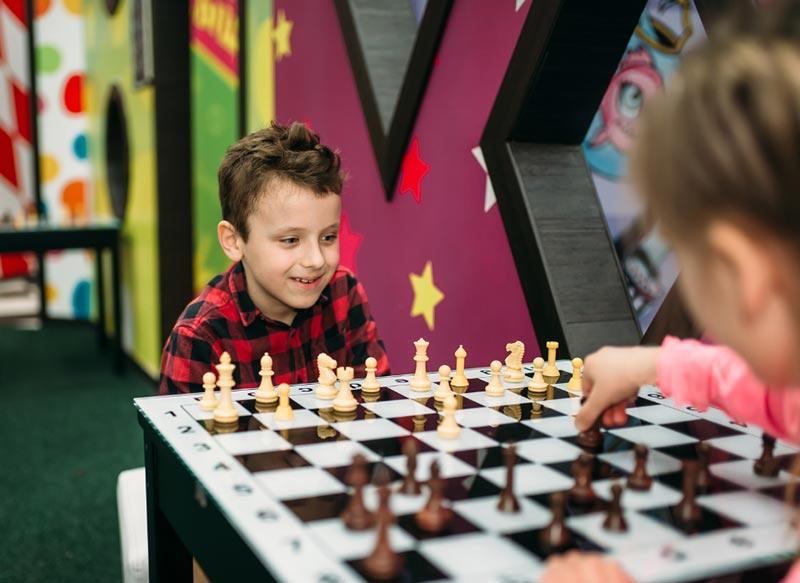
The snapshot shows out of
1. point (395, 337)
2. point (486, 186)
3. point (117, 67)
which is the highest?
point (117, 67)

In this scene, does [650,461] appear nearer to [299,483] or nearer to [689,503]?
[689,503]

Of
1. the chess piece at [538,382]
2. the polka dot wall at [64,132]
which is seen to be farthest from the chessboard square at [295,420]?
the polka dot wall at [64,132]

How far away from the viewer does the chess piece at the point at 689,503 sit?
905mm

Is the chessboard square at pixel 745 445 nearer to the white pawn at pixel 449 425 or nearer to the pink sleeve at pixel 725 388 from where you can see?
the pink sleeve at pixel 725 388

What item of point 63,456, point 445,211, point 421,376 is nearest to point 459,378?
point 421,376

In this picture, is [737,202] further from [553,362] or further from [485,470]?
[553,362]

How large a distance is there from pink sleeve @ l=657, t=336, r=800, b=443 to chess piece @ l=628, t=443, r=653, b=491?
0.58ft

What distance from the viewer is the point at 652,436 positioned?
1201 mm

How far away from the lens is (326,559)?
31.3 inches

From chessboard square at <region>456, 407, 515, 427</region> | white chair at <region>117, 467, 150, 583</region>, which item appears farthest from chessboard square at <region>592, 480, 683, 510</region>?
white chair at <region>117, 467, 150, 583</region>

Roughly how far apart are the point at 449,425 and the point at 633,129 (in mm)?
1358

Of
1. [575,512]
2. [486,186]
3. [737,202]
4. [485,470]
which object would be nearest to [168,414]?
[485,470]

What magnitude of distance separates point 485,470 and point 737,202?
477 millimetres

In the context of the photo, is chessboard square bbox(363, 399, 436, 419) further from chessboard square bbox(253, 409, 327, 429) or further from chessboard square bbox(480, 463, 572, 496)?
chessboard square bbox(480, 463, 572, 496)
